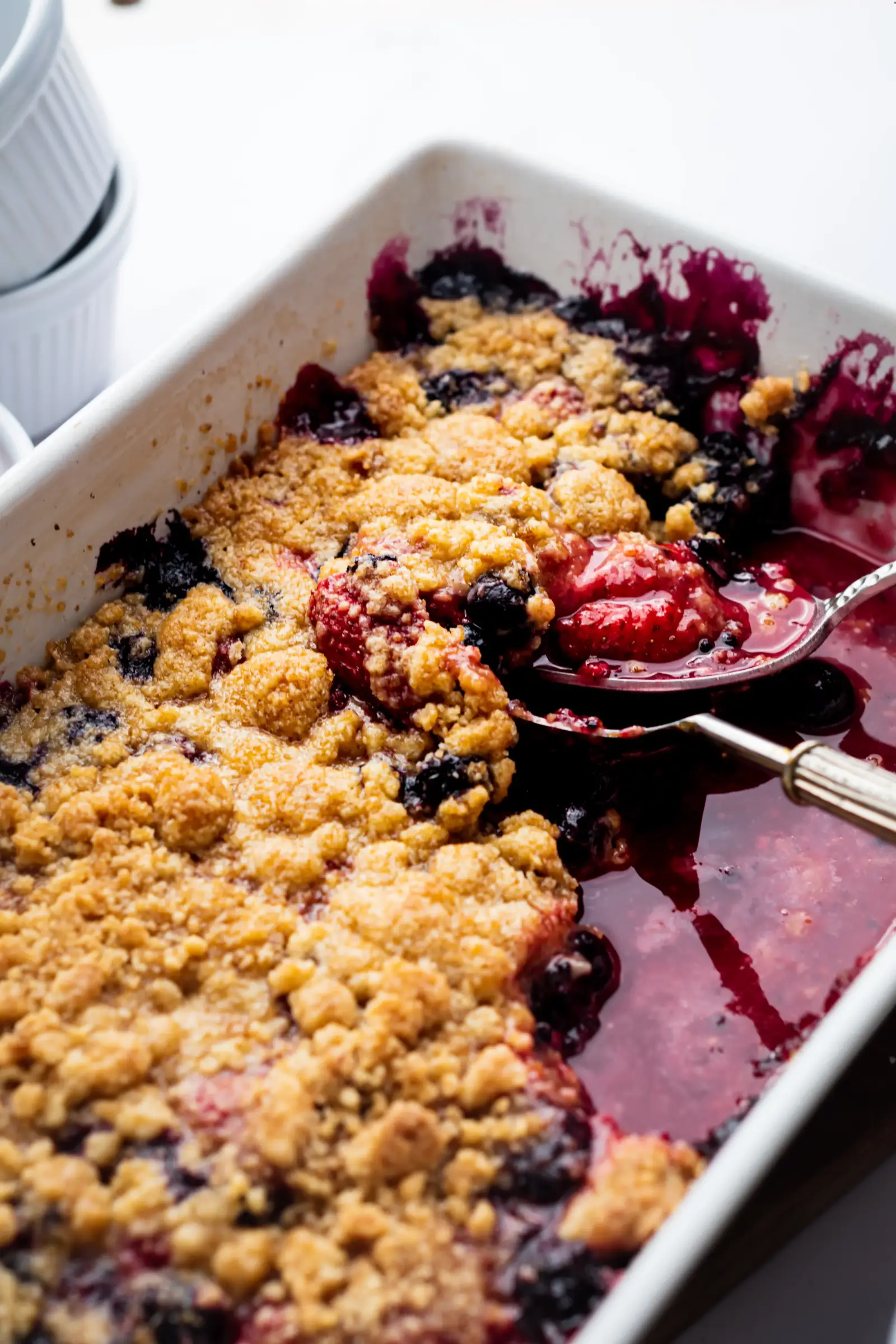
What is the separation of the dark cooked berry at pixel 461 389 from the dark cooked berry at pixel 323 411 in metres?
0.12

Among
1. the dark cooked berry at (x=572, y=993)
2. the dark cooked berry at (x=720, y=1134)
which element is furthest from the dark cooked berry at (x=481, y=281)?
the dark cooked berry at (x=720, y=1134)

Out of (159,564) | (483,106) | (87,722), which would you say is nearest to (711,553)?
(159,564)

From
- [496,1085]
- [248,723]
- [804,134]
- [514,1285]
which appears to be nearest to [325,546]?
[248,723]

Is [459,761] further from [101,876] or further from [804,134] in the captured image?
[804,134]

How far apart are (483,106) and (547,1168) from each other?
2575mm

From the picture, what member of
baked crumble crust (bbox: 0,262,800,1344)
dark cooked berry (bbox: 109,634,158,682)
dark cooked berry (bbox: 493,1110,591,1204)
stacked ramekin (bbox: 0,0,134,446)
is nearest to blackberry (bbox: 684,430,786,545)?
baked crumble crust (bbox: 0,262,800,1344)

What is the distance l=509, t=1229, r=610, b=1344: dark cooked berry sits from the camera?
1286mm

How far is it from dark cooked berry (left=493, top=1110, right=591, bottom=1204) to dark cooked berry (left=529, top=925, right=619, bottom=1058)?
0.45 ft

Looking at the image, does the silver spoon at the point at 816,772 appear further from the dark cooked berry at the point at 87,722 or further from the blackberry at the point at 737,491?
the dark cooked berry at the point at 87,722

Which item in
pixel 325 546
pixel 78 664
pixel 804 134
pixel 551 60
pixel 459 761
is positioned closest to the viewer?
pixel 459 761

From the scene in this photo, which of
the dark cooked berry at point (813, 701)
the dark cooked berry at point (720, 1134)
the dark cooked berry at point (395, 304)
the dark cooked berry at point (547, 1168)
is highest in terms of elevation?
the dark cooked berry at point (395, 304)

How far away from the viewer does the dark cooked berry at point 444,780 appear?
1.65 metres

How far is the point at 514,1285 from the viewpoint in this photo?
4.28ft

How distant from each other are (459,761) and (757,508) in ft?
2.51
